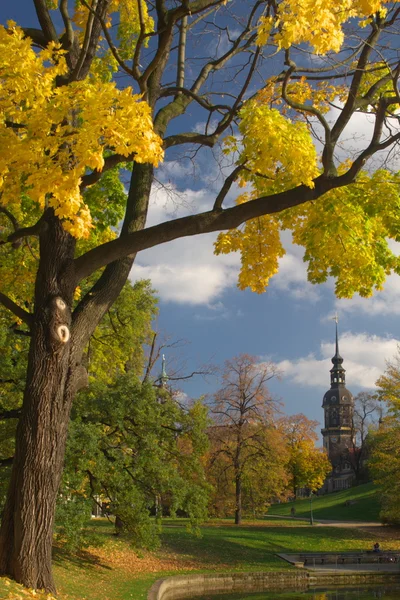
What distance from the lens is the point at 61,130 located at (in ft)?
20.9

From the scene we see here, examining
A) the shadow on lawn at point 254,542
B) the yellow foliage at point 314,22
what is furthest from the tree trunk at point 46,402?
the shadow on lawn at point 254,542

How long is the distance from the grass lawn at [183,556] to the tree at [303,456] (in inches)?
749

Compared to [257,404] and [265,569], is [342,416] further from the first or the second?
[265,569]

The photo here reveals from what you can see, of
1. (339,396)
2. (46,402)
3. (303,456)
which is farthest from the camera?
(339,396)

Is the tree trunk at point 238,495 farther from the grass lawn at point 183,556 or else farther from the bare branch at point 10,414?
the bare branch at point 10,414

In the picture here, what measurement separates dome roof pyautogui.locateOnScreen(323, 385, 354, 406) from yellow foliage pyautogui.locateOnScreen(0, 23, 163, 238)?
121 m

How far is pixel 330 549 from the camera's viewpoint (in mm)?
31344

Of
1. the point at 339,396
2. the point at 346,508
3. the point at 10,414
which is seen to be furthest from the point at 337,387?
the point at 10,414

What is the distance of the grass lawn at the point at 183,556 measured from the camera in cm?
1577

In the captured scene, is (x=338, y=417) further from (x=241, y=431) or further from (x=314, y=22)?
(x=314, y=22)

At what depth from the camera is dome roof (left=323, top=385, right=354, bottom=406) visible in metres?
122

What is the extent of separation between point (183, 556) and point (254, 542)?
6.41m

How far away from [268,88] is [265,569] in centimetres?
2009

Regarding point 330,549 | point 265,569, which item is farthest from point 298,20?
point 330,549
